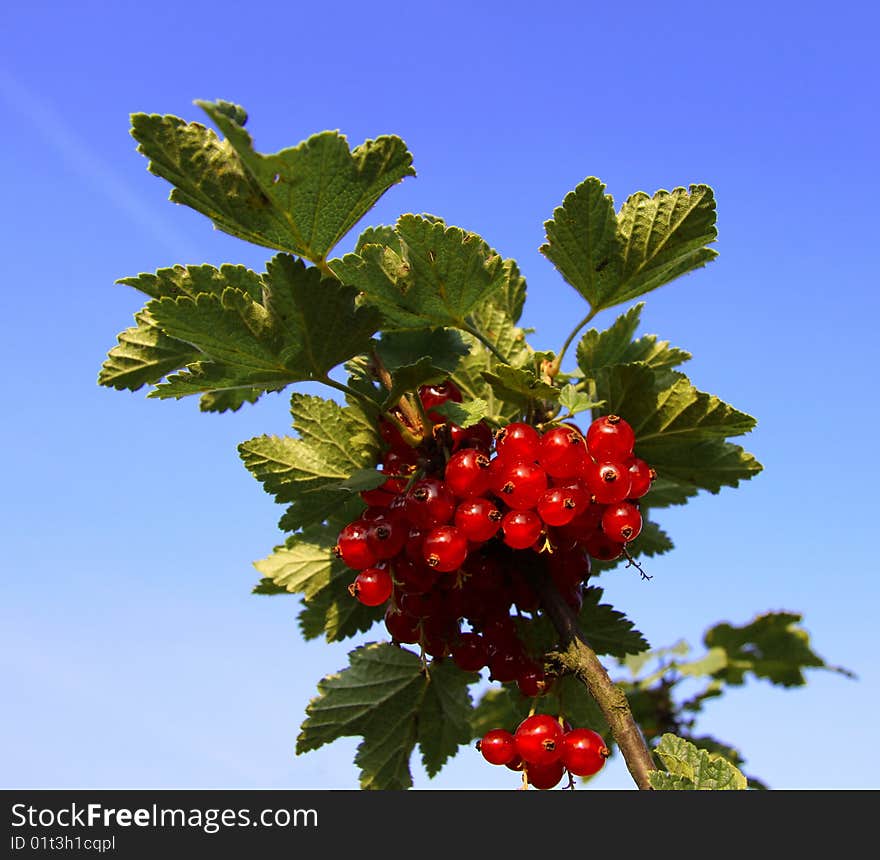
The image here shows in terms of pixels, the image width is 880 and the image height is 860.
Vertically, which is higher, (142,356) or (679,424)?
(142,356)

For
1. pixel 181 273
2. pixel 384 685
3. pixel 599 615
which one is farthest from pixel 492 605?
pixel 181 273

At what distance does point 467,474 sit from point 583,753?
0.69m

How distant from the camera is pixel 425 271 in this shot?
207 cm

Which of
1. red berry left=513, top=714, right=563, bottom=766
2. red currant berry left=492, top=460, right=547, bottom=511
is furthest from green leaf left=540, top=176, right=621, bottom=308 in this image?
red berry left=513, top=714, right=563, bottom=766

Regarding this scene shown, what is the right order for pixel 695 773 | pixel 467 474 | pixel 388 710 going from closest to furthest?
pixel 695 773 → pixel 467 474 → pixel 388 710

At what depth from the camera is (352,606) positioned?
8.10 feet

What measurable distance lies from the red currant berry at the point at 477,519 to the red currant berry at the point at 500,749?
50 centimetres

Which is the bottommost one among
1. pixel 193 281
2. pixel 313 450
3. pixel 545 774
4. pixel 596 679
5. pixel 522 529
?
pixel 545 774

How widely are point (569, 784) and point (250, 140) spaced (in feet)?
5.36

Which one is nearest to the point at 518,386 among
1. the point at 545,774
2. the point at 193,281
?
the point at 193,281

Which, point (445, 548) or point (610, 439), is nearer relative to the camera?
point (445, 548)

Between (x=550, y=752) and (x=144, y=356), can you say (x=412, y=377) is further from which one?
(x=550, y=752)

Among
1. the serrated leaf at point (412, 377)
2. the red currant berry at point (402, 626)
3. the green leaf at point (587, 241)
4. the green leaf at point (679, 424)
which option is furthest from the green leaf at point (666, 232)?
the red currant berry at point (402, 626)
